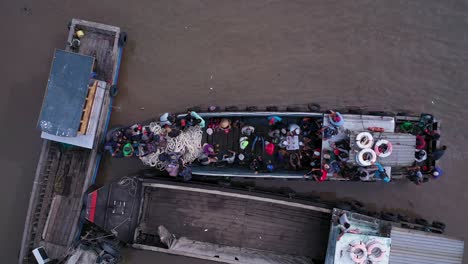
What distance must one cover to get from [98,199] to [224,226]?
3.96 m

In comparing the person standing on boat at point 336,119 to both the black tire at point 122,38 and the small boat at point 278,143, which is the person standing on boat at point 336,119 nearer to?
the small boat at point 278,143

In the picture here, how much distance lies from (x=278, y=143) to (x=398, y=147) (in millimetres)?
3343

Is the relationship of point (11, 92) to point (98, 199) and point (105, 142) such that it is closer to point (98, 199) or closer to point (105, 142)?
point (105, 142)

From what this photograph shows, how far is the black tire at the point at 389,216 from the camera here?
1125 centimetres

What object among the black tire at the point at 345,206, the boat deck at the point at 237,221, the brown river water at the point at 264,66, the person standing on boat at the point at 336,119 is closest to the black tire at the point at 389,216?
the brown river water at the point at 264,66

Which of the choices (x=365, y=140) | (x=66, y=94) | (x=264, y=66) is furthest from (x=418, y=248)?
(x=66, y=94)

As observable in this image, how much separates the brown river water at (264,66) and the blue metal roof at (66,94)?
216cm

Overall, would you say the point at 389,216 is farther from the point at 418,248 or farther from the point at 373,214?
the point at 418,248

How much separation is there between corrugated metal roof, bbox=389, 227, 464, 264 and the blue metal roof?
969 cm

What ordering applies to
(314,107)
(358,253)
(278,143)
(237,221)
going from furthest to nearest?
(314,107)
(237,221)
(278,143)
(358,253)

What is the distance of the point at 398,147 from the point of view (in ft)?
33.3

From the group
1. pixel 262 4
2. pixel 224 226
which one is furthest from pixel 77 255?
pixel 262 4

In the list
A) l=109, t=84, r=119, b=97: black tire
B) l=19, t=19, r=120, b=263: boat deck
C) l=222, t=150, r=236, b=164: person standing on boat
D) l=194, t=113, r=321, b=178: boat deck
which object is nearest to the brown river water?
l=109, t=84, r=119, b=97: black tire

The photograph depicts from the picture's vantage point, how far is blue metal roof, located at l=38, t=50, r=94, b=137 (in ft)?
34.9
